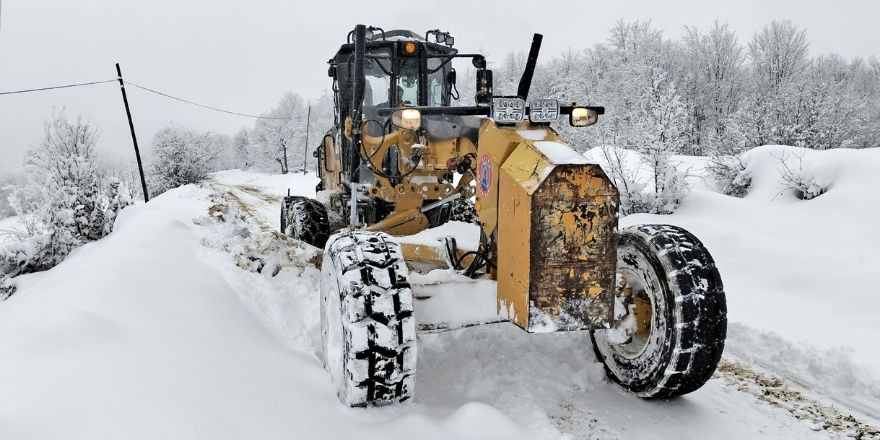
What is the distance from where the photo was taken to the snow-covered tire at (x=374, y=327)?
3057 millimetres

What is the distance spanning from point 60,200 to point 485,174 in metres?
13.7

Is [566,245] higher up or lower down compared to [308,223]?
higher up

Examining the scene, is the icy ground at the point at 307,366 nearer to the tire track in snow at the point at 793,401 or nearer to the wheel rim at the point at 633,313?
the tire track in snow at the point at 793,401

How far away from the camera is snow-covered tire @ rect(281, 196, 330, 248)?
22.8ft

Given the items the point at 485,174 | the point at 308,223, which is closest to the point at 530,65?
the point at 485,174

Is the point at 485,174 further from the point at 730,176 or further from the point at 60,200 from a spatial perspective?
the point at 60,200

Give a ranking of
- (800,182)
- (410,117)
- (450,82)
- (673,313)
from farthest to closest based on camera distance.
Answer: (800,182)
(450,82)
(410,117)
(673,313)

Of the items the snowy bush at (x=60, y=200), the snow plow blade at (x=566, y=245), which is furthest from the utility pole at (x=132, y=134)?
the snow plow blade at (x=566, y=245)

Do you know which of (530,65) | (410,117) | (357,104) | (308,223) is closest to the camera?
(410,117)

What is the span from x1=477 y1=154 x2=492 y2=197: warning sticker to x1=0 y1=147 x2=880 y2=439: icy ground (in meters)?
0.63

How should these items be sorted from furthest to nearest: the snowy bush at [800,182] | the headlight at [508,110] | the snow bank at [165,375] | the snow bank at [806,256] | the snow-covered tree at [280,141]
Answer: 1. the snow-covered tree at [280,141]
2. the snowy bush at [800,182]
3. the snow bank at [806,256]
4. the headlight at [508,110]
5. the snow bank at [165,375]

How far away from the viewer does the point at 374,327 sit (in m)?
3.05

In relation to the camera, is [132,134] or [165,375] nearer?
[165,375]

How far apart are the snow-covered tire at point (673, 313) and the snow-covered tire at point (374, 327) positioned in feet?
5.00
